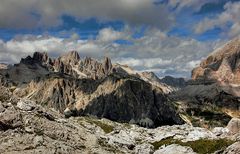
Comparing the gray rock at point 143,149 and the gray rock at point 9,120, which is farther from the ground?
the gray rock at point 9,120

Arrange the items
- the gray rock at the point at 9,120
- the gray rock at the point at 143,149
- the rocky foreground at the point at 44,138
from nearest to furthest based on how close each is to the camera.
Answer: the rocky foreground at the point at 44,138 < the gray rock at the point at 9,120 < the gray rock at the point at 143,149

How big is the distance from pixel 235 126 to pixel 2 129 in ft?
289

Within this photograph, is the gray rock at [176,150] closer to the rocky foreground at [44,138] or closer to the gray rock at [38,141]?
the rocky foreground at [44,138]

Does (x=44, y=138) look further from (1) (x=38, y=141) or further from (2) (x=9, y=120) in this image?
(2) (x=9, y=120)

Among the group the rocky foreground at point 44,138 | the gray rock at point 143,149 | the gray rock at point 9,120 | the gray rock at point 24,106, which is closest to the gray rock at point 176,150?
the rocky foreground at point 44,138

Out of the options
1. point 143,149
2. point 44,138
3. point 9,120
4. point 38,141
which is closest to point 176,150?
point 143,149

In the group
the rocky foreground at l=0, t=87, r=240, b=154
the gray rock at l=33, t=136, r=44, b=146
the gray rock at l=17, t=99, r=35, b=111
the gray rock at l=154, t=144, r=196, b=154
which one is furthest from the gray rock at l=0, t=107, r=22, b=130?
the gray rock at l=154, t=144, r=196, b=154

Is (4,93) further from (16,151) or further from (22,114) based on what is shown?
(16,151)

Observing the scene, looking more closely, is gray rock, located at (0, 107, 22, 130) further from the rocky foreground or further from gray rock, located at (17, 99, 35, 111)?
gray rock, located at (17, 99, 35, 111)

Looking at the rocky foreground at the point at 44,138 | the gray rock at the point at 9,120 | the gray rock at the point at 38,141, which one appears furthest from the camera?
the gray rock at the point at 9,120

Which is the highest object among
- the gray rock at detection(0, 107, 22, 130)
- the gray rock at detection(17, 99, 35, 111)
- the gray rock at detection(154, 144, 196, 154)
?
the gray rock at detection(17, 99, 35, 111)

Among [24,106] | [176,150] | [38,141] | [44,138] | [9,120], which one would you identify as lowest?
[176,150]

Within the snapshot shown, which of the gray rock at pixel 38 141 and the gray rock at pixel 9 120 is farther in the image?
the gray rock at pixel 9 120

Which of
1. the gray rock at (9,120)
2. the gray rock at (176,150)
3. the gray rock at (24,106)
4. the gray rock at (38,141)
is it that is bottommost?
the gray rock at (176,150)
